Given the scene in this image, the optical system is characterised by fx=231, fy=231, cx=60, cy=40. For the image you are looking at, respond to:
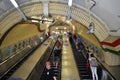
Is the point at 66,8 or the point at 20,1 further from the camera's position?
the point at 66,8

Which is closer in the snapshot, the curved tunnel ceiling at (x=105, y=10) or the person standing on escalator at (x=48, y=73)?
the curved tunnel ceiling at (x=105, y=10)

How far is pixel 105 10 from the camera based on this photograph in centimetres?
782

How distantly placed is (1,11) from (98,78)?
5237 mm

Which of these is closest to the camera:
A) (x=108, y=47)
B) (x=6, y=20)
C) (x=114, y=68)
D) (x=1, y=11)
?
(x=1, y=11)

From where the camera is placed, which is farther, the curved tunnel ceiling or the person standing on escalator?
the person standing on escalator

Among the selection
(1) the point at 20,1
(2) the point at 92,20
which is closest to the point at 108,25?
(2) the point at 92,20

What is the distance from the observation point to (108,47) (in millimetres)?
12148

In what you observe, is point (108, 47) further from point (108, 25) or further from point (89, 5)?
point (89, 5)

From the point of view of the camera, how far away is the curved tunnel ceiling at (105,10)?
7.26m

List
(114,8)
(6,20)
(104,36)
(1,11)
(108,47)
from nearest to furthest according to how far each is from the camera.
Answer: (114,8), (1,11), (6,20), (104,36), (108,47)

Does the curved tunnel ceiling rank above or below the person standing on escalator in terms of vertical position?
above

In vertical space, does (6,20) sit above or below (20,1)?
below

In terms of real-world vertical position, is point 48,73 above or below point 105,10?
below

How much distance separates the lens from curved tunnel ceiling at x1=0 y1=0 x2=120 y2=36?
7.26 metres
